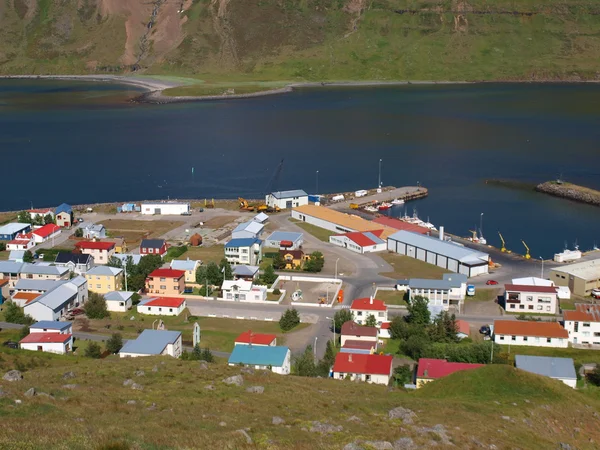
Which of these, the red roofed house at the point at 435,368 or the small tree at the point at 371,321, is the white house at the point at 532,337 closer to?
the small tree at the point at 371,321

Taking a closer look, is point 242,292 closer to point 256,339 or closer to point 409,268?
point 256,339

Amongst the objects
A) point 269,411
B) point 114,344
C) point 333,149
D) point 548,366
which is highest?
point 269,411

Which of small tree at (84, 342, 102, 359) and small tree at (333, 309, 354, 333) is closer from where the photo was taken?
small tree at (84, 342, 102, 359)

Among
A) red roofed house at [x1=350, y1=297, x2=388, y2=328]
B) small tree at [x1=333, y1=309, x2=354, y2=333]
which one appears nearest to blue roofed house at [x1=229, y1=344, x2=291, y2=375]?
small tree at [x1=333, y1=309, x2=354, y2=333]

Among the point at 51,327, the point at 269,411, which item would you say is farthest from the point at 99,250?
the point at 269,411

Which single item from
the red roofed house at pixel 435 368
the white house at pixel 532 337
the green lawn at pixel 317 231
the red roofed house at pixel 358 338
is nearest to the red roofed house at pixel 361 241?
the green lawn at pixel 317 231

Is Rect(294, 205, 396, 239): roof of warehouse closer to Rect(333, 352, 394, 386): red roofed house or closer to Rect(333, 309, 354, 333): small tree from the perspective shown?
Rect(333, 309, 354, 333): small tree
